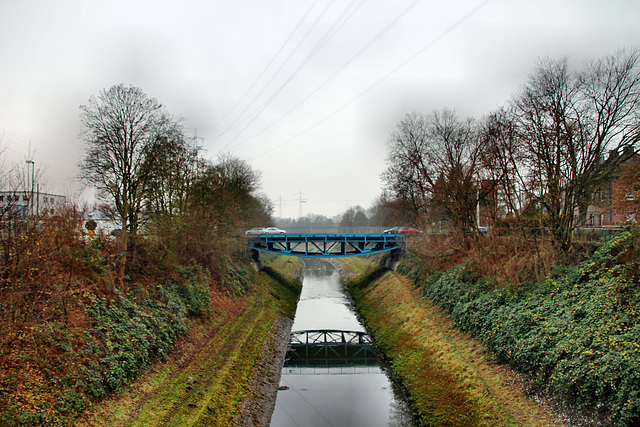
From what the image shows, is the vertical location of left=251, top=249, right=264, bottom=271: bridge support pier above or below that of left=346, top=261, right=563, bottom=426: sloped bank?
above

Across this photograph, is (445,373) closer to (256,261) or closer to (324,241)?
(324,241)

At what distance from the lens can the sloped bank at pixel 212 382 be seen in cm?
1323

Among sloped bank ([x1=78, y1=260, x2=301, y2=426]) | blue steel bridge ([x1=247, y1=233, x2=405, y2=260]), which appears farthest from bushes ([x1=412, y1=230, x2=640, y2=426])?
blue steel bridge ([x1=247, y1=233, x2=405, y2=260])

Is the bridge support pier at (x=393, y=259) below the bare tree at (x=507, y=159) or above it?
below

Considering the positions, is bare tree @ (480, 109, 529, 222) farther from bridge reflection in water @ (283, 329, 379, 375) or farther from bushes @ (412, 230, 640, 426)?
bridge reflection in water @ (283, 329, 379, 375)

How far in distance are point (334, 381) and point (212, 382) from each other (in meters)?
7.17

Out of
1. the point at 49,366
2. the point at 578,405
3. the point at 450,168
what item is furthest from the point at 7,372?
the point at 450,168

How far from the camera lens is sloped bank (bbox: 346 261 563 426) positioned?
14.3 m

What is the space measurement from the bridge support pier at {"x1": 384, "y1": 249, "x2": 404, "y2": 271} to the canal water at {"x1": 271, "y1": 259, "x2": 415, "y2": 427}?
997 cm

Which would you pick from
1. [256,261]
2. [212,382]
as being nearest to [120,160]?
[212,382]

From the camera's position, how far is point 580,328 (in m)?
14.2

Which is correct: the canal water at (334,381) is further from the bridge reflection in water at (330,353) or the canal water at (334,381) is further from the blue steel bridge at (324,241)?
A: the blue steel bridge at (324,241)

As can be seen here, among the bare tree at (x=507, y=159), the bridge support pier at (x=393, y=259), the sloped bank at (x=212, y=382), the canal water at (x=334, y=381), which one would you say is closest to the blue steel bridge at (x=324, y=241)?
the bridge support pier at (x=393, y=259)

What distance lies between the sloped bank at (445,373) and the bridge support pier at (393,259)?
41.4ft
